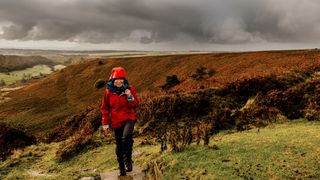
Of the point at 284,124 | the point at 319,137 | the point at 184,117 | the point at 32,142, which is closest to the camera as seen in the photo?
the point at 319,137

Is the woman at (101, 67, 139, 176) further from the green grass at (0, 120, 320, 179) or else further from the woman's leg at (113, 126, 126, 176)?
the green grass at (0, 120, 320, 179)

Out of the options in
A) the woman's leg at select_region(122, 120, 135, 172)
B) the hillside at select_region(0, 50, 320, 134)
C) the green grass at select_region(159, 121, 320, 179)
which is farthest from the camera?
the hillside at select_region(0, 50, 320, 134)

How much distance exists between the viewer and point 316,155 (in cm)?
787

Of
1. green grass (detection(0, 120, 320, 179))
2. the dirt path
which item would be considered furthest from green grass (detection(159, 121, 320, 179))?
the dirt path

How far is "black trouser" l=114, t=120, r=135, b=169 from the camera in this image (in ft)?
29.5

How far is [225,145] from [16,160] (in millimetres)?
8333

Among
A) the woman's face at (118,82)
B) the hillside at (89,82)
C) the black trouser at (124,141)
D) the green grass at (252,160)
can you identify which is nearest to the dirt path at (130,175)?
the black trouser at (124,141)

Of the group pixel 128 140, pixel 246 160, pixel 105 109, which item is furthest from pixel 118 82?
pixel 246 160

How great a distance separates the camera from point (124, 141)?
905 centimetres

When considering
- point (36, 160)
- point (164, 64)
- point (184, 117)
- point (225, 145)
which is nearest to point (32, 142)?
point (36, 160)

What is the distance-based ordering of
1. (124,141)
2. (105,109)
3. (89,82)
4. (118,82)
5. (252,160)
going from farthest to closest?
1. (89,82)
2. (105,109)
3. (124,141)
4. (118,82)
5. (252,160)

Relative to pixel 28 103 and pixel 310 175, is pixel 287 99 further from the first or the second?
pixel 28 103

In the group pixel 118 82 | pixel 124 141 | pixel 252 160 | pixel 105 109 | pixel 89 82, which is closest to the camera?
pixel 252 160

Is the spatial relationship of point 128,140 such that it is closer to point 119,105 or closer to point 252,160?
point 119,105
